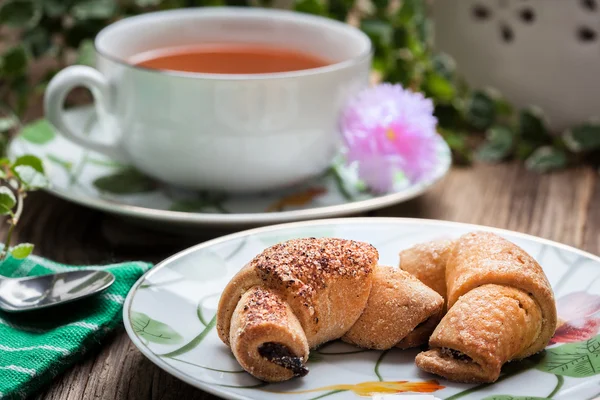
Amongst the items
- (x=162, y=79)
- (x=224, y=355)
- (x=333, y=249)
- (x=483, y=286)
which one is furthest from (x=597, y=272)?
(x=162, y=79)

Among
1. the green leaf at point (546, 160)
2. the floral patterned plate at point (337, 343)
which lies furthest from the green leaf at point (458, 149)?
the floral patterned plate at point (337, 343)

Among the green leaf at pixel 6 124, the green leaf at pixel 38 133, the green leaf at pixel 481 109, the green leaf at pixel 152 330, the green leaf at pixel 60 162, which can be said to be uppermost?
the green leaf at pixel 152 330

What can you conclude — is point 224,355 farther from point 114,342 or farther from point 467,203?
point 467,203

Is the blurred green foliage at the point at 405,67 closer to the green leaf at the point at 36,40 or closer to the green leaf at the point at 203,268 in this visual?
the green leaf at the point at 36,40

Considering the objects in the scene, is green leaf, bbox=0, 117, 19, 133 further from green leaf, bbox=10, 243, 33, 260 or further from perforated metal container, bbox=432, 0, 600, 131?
perforated metal container, bbox=432, 0, 600, 131

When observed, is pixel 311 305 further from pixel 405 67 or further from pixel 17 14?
pixel 17 14

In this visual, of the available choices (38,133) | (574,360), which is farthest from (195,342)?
(38,133)

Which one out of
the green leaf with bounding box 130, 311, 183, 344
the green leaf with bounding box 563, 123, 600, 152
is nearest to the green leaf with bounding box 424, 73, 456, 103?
the green leaf with bounding box 563, 123, 600, 152
